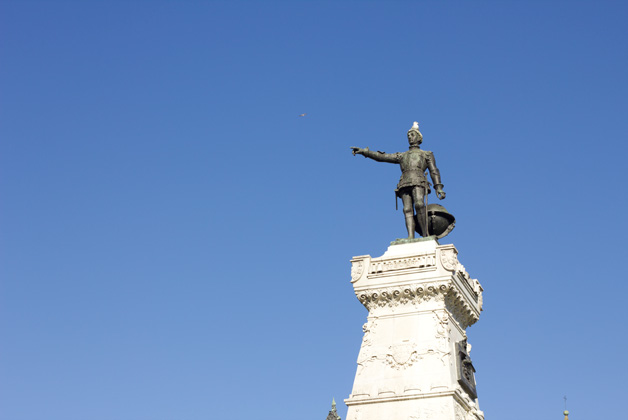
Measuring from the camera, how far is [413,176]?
31.7 m

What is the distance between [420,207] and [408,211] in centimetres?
49

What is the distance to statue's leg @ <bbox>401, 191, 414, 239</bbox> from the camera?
31.3 metres

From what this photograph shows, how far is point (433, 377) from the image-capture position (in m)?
27.1

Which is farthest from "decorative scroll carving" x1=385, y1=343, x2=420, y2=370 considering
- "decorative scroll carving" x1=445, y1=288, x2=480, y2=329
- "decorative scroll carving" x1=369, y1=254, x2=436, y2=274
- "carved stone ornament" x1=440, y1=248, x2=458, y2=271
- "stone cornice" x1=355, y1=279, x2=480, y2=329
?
"carved stone ornament" x1=440, y1=248, x2=458, y2=271

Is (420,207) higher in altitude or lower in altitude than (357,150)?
lower

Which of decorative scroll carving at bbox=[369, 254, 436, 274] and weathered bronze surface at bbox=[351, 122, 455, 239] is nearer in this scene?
decorative scroll carving at bbox=[369, 254, 436, 274]

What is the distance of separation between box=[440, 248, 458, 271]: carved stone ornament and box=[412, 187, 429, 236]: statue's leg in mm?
2241

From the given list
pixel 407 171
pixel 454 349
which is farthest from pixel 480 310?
pixel 407 171

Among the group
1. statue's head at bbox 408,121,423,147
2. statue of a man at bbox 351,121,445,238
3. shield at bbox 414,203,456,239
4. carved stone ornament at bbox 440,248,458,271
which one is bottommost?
carved stone ornament at bbox 440,248,458,271

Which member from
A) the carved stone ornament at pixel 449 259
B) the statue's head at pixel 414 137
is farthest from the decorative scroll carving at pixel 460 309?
the statue's head at pixel 414 137

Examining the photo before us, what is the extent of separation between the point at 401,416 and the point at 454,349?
10.3 feet

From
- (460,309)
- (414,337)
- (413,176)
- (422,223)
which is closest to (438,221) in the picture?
(422,223)

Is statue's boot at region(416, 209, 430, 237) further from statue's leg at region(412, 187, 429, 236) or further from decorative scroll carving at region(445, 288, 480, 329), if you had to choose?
decorative scroll carving at region(445, 288, 480, 329)

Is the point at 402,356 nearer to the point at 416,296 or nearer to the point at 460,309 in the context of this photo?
the point at 416,296
